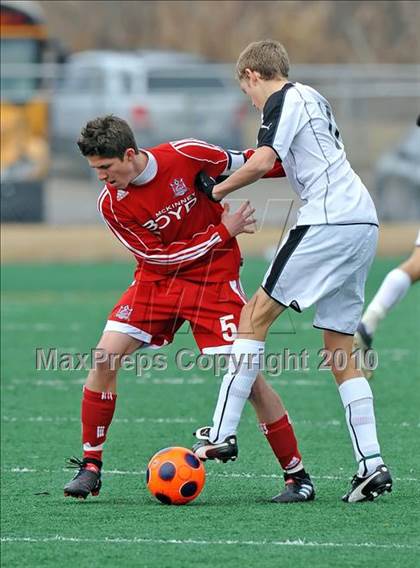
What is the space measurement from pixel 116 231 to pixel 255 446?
5.83 ft

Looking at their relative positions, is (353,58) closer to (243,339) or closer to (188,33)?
(188,33)

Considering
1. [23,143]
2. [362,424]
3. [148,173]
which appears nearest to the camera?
[362,424]

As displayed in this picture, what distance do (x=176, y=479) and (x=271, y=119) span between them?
1550 millimetres

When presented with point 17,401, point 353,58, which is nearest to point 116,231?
point 17,401

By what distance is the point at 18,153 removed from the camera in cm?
2002

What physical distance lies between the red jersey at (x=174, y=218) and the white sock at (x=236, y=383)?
0.47 m

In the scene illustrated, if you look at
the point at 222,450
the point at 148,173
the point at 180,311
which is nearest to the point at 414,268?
the point at 180,311

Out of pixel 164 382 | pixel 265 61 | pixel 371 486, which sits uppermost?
pixel 265 61

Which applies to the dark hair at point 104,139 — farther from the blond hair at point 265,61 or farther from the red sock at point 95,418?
the red sock at point 95,418

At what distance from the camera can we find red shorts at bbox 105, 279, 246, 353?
6.10 metres

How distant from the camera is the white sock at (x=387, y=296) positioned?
29.0 feet

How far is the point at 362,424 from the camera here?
5953mm

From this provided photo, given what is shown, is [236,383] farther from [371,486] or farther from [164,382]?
[164,382]

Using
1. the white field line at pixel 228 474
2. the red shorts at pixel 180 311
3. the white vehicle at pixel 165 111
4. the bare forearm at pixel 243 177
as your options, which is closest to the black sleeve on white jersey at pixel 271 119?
the bare forearm at pixel 243 177
